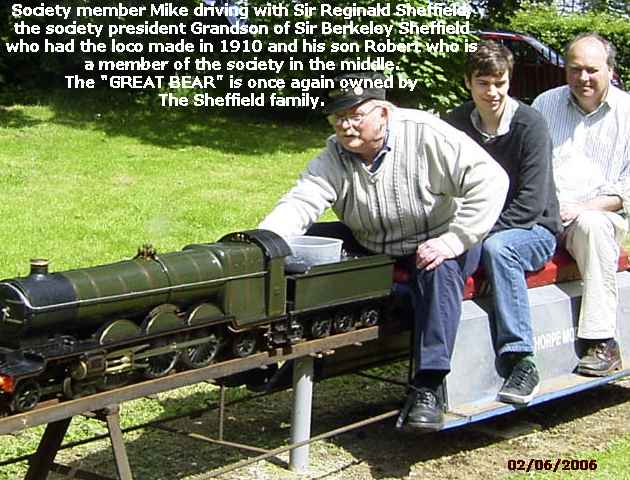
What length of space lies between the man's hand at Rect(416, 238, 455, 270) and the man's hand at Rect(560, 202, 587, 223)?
3.41 feet

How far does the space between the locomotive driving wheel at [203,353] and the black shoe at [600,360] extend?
2.13m

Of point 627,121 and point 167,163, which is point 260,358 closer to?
point 627,121

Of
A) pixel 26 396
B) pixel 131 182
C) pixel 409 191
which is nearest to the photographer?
pixel 26 396

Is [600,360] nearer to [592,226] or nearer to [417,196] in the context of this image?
[592,226]

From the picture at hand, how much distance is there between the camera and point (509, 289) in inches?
193

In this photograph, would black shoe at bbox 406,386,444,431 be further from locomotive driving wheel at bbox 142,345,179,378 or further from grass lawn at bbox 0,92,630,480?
locomotive driving wheel at bbox 142,345,179,378

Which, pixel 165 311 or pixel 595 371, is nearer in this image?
pixel 165 311

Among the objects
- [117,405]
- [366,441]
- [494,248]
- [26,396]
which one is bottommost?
[366,441]

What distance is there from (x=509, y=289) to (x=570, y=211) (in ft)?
2.37

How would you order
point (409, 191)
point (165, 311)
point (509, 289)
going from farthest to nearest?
point (509, 289) → point (409, 191) → point (165, 311)

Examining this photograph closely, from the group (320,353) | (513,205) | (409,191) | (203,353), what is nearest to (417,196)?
(409,191)

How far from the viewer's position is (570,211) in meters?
5.41

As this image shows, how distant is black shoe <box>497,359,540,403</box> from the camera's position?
16.2 ft

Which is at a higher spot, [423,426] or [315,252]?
[315,252]
